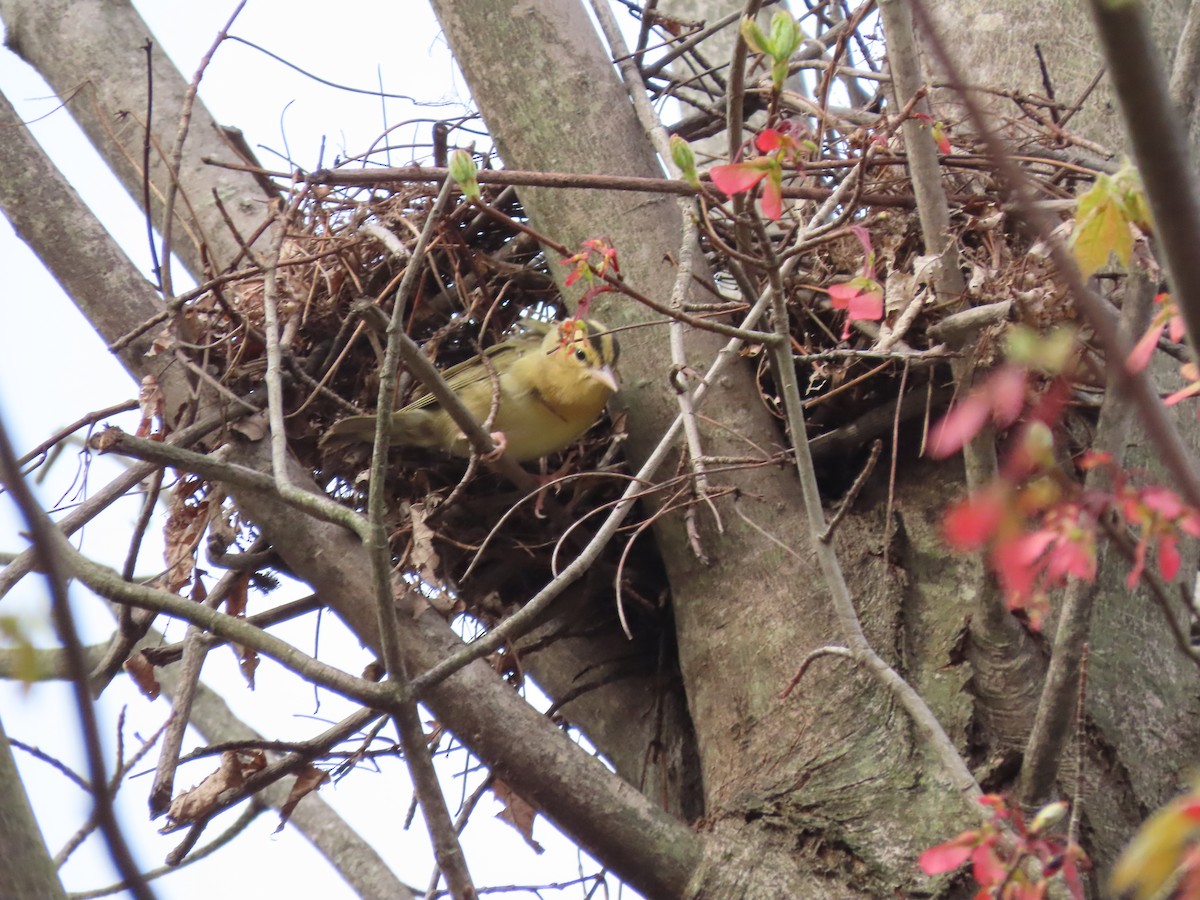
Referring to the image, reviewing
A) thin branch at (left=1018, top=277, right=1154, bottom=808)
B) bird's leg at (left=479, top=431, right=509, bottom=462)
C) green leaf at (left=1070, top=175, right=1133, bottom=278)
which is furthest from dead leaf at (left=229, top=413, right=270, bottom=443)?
green leaf at (left=1070, top=175, right=1133, bottom=278)

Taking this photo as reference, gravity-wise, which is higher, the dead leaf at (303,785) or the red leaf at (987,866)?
the dead leaf at (303,785)

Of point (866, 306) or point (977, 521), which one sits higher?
point (977, 521)

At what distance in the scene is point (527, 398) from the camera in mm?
3822

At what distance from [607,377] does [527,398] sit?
480mm

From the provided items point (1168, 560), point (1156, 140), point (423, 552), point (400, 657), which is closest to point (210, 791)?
point (423, 552)

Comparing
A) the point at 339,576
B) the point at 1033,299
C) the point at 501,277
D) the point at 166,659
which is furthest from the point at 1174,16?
the point at 166,659

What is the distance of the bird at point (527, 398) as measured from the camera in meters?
3.50

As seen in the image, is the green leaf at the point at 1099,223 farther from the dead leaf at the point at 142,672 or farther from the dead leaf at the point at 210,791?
the dead leaf at the point at 142,672

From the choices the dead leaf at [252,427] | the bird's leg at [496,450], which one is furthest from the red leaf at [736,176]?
Result: the dead leaf at [252,427]

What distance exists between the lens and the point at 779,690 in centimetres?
280

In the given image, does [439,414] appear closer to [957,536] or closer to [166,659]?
[166,659]

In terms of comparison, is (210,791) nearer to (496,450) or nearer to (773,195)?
(496,450)

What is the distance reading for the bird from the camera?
3502mm

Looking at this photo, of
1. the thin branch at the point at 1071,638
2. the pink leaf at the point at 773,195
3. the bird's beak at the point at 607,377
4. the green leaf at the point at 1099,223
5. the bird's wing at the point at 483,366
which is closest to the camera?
the green leaf at the point at 1099,223
